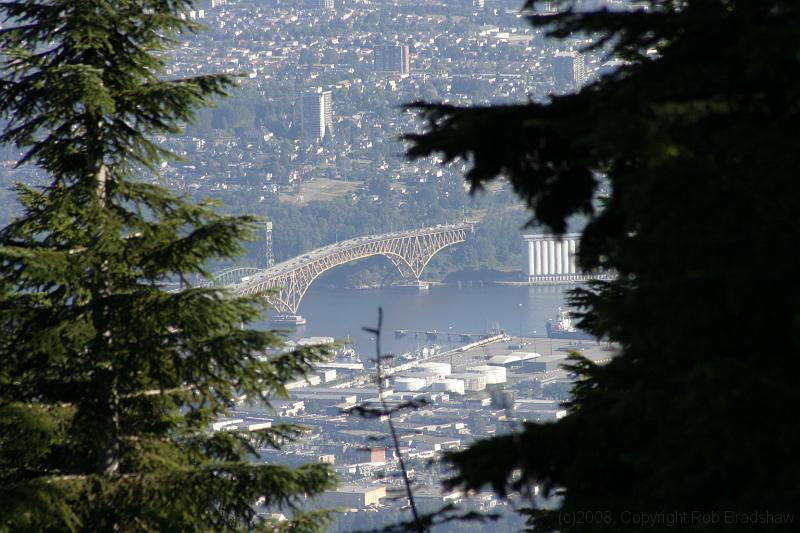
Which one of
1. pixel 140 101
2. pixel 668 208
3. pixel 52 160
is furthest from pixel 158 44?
pixel 668 208

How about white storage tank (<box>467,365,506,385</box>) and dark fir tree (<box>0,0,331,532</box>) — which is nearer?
dark fir tree (<box>0,0,331,532</box>)

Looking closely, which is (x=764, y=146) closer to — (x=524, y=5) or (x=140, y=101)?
(x=524, y=5)

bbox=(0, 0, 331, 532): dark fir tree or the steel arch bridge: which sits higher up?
bbox=(0, 0, 331, 532): dark fir tree

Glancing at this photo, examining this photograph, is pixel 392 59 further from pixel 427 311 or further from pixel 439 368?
pixel 439 368

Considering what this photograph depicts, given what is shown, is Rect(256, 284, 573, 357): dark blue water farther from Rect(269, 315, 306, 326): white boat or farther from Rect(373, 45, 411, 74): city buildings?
Rect(373, 45, 411, 74): city buildings

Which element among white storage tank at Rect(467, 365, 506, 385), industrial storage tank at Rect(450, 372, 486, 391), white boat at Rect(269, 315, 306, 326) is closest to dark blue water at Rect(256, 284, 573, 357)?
white boat at Rect(269, 315, 306, 326)
